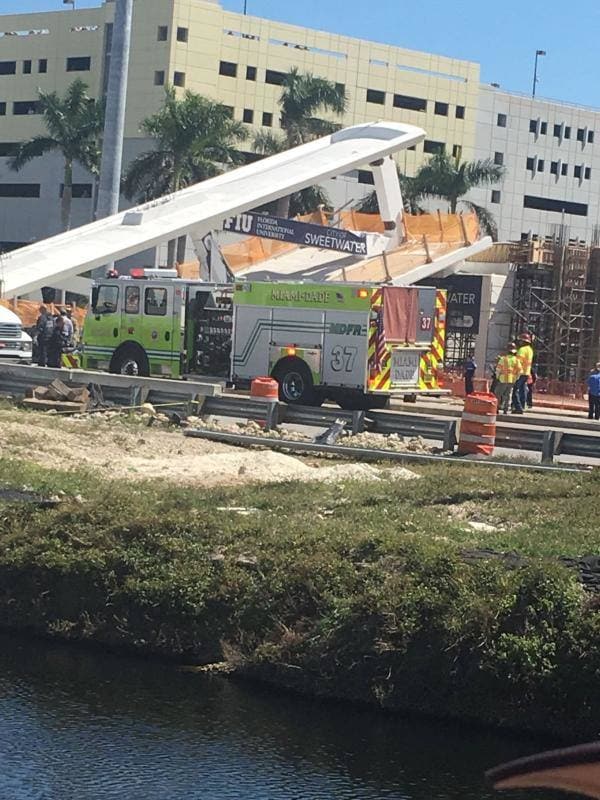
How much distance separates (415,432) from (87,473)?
644cm

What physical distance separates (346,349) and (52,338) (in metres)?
9.01

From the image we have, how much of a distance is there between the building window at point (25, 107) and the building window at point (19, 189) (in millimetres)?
4779

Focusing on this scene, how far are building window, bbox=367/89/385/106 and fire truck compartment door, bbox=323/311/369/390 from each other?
63.2m

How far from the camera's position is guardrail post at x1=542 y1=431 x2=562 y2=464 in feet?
65.9

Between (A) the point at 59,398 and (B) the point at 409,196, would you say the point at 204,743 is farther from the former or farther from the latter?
(B) the point at 409,196

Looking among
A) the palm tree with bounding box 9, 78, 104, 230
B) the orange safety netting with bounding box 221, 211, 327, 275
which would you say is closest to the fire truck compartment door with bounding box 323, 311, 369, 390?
the orange safety netting with bounding box 221, 211, 327, 275

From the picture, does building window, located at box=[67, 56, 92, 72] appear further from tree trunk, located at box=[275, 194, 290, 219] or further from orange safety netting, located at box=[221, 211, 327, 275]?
orange safety netting, located at box=[221, 211, 327, 275]

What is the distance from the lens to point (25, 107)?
87188 mm

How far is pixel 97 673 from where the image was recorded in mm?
11297

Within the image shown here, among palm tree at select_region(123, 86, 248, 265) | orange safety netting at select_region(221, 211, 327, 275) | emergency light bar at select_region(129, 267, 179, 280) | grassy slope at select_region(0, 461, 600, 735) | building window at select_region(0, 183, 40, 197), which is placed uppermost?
palm tree at select_region(123, 86, 248, 265)

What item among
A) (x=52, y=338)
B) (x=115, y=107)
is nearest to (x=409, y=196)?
(x=115, y=107)

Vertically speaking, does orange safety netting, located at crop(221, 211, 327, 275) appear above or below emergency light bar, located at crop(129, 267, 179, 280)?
above

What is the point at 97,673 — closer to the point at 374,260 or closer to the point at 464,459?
the point at 464,459

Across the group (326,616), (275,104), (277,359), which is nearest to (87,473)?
(326,616)
